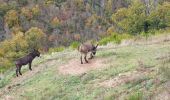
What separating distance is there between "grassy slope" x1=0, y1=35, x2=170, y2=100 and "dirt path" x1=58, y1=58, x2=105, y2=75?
0.90 feet

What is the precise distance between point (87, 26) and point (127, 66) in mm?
92590

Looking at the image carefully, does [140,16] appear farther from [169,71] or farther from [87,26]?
[87,26]

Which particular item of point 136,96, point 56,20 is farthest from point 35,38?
point 136,96

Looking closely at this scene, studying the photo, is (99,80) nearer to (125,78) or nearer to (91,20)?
(125,78)

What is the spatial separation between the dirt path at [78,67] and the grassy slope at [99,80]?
0.27m

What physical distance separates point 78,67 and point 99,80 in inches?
96.8

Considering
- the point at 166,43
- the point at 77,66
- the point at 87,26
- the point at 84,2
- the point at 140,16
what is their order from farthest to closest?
the point at 84,2
the point at 87,26
the point at 140,16
the point at 166,43
the point at 77,66

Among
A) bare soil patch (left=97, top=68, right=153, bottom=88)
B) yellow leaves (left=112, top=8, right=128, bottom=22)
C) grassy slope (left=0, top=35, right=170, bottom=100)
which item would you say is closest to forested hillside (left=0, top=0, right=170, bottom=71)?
yellow leaves (left=112, top=8, right=128, bottom=22)

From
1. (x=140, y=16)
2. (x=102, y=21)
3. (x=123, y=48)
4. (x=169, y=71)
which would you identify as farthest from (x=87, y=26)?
(x=169, y=71)

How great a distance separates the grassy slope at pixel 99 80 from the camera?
12.5 metres

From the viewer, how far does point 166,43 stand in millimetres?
17984

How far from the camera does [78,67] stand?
54.6 feet

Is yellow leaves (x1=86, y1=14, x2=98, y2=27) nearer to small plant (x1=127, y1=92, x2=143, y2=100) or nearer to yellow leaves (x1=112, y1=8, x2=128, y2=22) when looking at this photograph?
yellow leaves (x1=112, y1=8, x2=128, y2=22)

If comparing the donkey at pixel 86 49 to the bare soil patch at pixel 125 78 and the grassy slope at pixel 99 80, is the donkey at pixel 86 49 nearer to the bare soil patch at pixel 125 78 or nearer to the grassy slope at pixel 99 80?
the grassy slope at pixel 99 80
